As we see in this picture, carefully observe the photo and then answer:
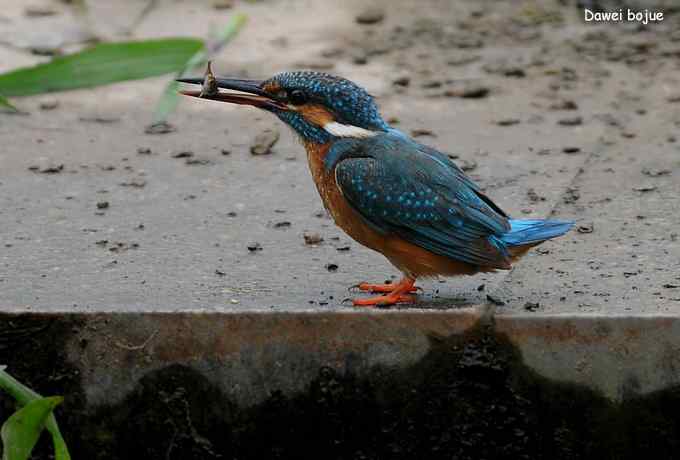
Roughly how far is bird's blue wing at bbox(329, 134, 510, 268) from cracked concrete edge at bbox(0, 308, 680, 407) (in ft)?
0.92

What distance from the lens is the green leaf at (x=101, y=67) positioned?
9.80 feet

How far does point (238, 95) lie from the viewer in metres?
3.91

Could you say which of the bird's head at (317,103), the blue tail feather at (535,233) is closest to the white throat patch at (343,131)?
the bird's head at (317,103)

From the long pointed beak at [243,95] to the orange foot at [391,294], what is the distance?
606mm

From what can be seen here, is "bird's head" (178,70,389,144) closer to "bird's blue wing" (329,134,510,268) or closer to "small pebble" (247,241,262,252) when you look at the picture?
"bird's blue wing" (329,134,510,268)

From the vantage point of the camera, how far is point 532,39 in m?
6.56

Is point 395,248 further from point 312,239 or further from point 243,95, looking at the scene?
point 243,95

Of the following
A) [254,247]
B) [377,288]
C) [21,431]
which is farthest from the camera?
[254,247]

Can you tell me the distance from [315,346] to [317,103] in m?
0.80

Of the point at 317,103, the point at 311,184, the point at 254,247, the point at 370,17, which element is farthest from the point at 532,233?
the point at 370,17

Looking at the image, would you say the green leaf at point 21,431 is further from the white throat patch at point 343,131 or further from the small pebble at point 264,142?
the small pebble at point 264,142

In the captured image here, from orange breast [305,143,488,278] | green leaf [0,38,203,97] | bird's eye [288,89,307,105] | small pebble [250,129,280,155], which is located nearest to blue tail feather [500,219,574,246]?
orange breast [305,143,488,278]

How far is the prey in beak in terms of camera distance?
3.84 m

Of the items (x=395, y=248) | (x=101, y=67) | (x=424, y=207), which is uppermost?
(x=101, y=67)
